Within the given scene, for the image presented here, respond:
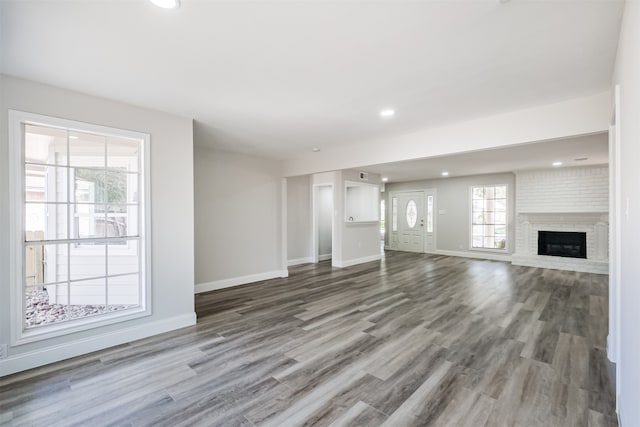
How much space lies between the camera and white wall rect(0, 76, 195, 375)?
93.0 inches

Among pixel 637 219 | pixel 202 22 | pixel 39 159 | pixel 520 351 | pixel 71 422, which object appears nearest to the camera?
pixel 637 219

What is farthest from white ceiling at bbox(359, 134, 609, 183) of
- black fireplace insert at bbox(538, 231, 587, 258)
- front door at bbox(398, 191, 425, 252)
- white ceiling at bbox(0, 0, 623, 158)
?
front door at bbox(398, 191, 425, 252)

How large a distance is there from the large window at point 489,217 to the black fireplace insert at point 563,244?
0.85m

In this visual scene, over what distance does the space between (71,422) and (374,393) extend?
2063 millimetres

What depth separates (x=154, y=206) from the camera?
124 inches

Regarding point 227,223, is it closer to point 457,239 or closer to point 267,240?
point 267,240

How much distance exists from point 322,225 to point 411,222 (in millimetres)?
3404

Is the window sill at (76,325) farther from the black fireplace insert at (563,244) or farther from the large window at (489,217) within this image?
the black fireplace insert at (563,244)

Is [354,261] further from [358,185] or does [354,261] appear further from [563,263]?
[563,263]

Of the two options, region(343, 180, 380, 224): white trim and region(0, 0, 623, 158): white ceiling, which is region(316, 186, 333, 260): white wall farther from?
region(0, 0, 623, 158): white ceiling

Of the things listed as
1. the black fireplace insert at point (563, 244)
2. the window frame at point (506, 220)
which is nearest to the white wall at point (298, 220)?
the window frame at point (506, 220)

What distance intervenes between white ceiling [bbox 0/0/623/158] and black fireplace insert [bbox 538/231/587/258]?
5.87 metres

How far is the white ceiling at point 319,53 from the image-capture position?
63.5 inches

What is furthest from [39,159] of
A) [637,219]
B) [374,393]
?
[637,219]
